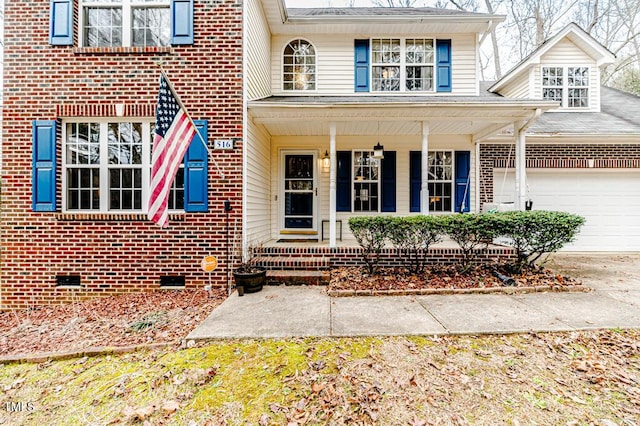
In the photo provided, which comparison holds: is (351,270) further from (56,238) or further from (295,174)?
(56,238)

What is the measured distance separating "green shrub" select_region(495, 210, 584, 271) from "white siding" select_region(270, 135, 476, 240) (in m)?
2.62

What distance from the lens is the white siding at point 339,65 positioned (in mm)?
7617

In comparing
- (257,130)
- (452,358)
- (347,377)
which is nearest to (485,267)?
(452,358)

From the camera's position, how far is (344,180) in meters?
7.66

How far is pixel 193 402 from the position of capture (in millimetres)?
2398

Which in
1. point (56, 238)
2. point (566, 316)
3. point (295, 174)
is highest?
point (295, 174)

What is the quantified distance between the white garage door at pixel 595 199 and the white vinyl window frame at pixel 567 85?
2.10 meters

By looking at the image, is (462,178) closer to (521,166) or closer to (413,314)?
(521,166)

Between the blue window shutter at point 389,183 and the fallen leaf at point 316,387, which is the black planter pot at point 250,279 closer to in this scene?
the fallen leaf at point 316,387

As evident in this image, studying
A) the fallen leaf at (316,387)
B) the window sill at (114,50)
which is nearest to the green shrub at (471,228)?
the fallen leaf at (316,387)

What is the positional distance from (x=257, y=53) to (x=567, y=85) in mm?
8218

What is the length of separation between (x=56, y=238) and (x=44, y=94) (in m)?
2.45

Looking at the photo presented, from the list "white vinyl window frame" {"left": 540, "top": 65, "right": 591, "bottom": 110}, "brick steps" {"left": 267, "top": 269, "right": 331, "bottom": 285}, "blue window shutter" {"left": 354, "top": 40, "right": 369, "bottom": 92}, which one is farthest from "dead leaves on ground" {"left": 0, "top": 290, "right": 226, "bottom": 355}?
"white vinyl window frame" {"left": 540, "top": 65, "right": 591, "bottom": 110}

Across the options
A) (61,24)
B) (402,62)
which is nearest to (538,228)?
(402,62)
